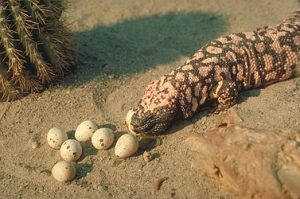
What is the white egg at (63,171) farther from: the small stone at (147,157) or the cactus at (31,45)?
the cactus at (31,45)

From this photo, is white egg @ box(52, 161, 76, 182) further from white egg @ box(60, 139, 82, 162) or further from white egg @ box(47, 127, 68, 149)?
white egg @ box(47, 127, 68, 149)

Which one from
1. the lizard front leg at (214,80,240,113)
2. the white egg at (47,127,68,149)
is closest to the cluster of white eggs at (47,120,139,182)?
the white egg at (47,127,68,149)

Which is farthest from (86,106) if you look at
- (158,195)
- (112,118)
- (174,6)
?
(174,6)

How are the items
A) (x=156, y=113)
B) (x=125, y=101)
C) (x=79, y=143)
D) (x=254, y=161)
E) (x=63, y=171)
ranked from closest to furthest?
(x=254, y=161) → (x=63, y=171) → (x=79, y=143) → (x=156, y=113) → (x=125, y=101)

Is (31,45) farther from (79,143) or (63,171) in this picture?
(63,171)

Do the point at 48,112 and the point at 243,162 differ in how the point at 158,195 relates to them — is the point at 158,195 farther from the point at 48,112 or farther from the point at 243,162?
the point at 48,112

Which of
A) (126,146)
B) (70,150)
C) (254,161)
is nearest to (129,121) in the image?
(126,146)
